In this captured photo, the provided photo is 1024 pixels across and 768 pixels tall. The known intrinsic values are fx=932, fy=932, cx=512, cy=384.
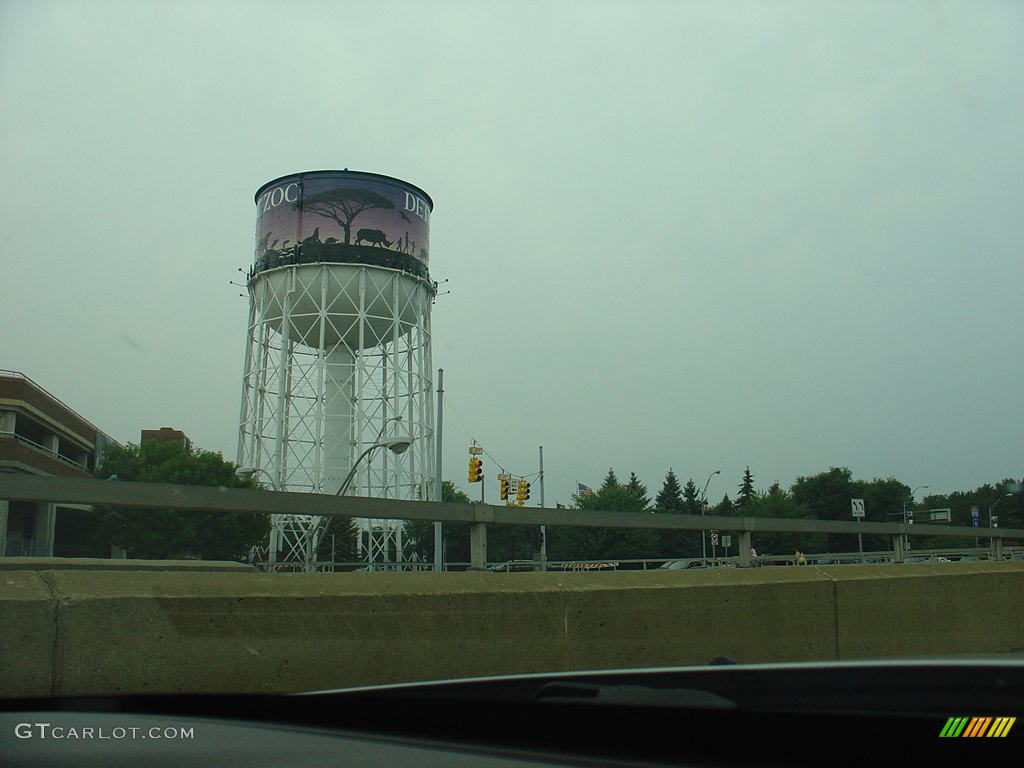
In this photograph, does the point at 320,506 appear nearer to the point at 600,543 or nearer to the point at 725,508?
the point at 600,543

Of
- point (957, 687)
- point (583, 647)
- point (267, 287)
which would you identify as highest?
point (267, 287)

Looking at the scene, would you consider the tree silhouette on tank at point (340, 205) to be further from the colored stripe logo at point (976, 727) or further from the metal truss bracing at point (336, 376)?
the colored stripe logo at point (976, 727)

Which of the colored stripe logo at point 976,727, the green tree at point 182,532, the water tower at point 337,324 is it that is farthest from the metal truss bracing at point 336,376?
the colored stripe logo at point 976,727

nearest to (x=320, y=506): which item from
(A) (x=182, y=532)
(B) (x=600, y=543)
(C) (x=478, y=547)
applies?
(C) (x=478, y=547)

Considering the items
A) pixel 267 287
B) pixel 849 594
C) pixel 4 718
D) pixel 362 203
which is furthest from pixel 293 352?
pixel 4 718

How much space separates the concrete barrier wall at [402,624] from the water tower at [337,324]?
38.2 m

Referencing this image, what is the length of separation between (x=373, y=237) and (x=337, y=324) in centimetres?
479

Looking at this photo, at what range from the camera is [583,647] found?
610 cm

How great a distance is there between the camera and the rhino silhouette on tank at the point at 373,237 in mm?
47000

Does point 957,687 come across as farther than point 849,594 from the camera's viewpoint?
No

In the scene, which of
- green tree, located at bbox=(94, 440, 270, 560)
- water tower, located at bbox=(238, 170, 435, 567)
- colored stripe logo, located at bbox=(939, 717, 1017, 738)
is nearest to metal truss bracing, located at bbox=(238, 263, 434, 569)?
water tower, located at bbox=(238, 170, 435, 567)

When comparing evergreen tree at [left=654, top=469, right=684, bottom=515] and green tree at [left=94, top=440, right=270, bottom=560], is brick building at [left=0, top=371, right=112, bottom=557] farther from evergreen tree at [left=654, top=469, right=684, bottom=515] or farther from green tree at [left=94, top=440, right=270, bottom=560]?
evergreen tree at [left=654, top=469, right=684, bottom=515]

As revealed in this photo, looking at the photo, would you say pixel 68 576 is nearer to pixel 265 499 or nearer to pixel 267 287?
pixel 265 499

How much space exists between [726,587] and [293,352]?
42507 millimetres
